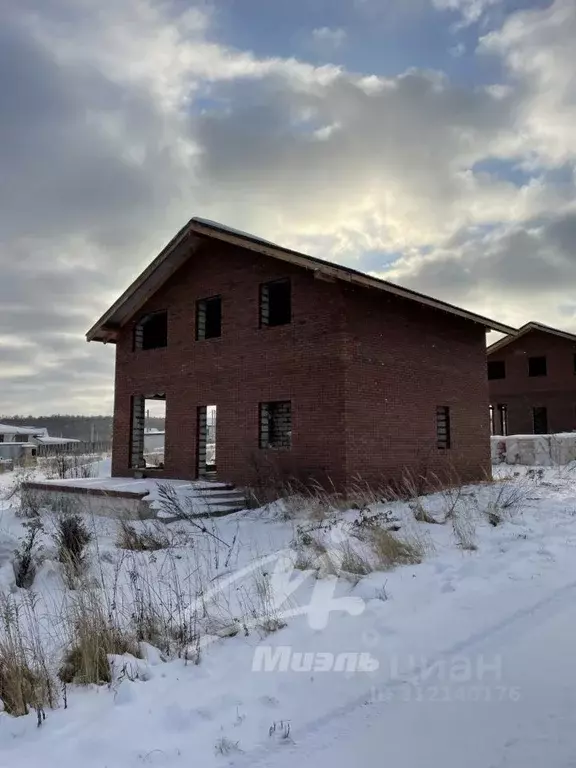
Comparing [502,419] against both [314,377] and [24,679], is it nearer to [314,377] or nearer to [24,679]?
[314,377]

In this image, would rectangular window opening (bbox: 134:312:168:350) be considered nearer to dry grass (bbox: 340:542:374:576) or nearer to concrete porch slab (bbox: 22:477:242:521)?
concrete porch slab (bbox: 22:477:242:521)

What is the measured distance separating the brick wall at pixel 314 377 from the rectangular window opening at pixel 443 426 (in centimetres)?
18

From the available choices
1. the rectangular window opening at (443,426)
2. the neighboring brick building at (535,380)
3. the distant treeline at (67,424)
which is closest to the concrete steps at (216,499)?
the rectangular window opening at (443,426)

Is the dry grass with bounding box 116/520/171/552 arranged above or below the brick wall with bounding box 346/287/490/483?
below

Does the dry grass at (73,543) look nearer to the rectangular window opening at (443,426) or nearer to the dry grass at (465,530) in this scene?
the dry grass at (465,530)

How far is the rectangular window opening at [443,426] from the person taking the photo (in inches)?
609

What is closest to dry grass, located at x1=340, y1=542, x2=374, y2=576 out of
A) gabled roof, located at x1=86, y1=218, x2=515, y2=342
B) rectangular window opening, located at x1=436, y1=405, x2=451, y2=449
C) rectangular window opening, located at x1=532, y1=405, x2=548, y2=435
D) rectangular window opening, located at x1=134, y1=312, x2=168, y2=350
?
gabled roof, located at x1=86, y1=218, x2=515, y2=342

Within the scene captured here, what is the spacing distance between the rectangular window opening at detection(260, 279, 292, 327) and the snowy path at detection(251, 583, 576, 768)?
1090 cm

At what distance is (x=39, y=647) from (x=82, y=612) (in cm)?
41

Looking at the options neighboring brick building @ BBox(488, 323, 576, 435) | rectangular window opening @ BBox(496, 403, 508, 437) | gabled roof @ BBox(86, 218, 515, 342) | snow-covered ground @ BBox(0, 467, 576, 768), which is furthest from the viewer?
rectangular window opening @ BBox(496, 403, 508, 437)

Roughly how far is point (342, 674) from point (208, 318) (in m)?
13.7

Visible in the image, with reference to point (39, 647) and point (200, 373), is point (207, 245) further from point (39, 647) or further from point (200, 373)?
point (39, 647)

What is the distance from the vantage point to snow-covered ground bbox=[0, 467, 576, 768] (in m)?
3.12

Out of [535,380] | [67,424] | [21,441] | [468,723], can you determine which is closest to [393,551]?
[468,723]
